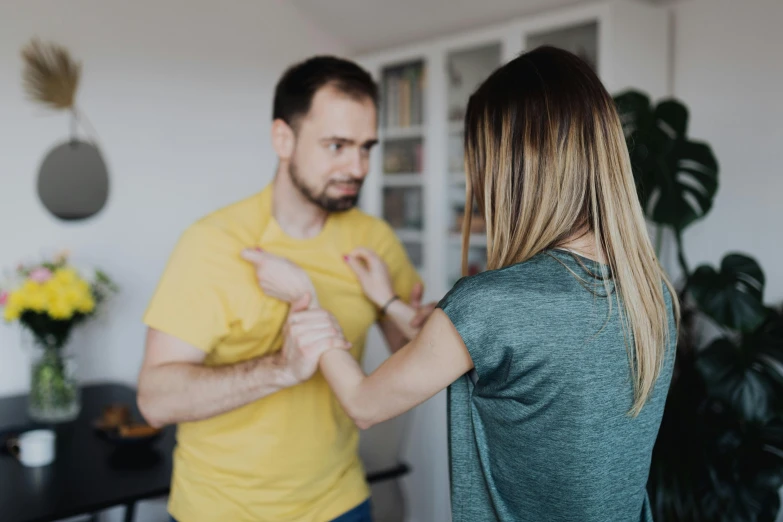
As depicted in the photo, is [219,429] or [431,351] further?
[219,429]

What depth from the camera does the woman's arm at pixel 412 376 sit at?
995mm

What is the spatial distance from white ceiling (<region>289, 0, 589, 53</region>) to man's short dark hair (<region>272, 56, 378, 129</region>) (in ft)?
4.89

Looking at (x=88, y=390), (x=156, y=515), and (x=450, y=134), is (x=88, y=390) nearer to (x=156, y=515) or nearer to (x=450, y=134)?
(x=156, y=515)

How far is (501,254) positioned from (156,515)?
2.73 meters

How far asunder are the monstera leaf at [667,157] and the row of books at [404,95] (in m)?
1.30

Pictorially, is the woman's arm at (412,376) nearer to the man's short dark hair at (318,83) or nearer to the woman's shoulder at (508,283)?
the woman's shoulder at (508,283)

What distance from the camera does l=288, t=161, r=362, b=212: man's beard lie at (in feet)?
5.14

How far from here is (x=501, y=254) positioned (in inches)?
41.9

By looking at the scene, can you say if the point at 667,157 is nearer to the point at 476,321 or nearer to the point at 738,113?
the point at 738,113

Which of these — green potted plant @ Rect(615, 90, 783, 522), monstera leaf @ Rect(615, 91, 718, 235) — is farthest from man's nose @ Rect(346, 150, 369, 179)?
monstera leaf @ Rect(615, 91, 718, 235)

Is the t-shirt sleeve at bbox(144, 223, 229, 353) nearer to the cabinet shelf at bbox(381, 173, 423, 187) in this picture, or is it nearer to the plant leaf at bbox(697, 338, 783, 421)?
the plant leaf at bbox(697, 338, 783, 421)

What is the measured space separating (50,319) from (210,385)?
1345 millimetres

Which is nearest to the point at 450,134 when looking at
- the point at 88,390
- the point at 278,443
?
the point at 88,390

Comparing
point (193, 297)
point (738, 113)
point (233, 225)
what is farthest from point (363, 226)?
point (738, 113)
